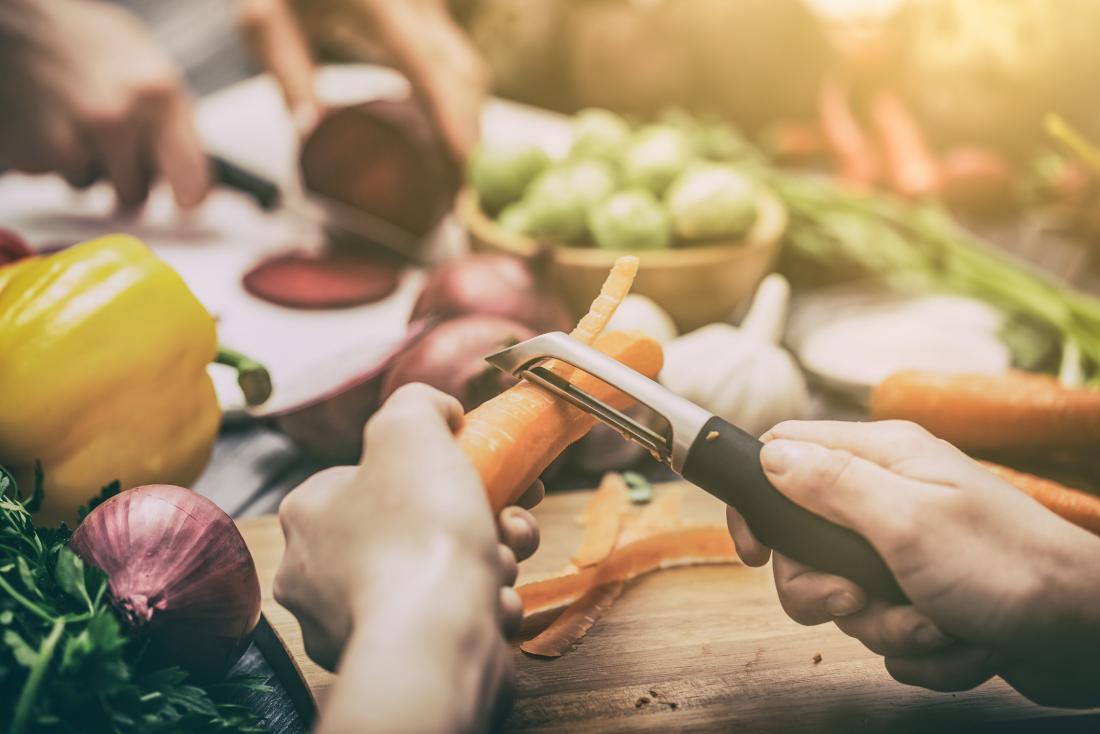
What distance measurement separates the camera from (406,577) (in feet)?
1.76

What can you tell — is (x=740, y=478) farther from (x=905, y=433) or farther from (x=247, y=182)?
(x=247, y=182)

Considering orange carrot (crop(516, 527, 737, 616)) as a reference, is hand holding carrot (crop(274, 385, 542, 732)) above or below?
above

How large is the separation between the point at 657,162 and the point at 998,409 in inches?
25.2

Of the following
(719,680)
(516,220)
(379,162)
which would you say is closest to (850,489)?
(719,680)

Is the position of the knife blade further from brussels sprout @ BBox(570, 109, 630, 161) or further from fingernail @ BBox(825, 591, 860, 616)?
fingernail @ BBox(825, 591, 860, 616)

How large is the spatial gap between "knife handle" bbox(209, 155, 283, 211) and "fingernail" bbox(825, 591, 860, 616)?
1.31 m

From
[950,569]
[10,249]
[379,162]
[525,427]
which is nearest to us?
[950,569]

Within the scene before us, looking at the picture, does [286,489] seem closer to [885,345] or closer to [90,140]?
[90,140]

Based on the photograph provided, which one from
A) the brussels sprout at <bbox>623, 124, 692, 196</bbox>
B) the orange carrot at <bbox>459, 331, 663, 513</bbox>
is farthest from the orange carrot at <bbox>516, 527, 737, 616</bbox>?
the brussels sprout at <bbox>623, 124, 692, 196</bbox>

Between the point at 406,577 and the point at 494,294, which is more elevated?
the point at 406,577

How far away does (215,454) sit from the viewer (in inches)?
45.1

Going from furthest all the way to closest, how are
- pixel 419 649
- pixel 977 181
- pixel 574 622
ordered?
pixel 977 181, pixel 574 622, pixel 419 649

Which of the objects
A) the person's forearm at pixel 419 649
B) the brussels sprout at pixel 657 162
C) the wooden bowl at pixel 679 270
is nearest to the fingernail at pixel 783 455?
the person's forearm at pixel 419 649

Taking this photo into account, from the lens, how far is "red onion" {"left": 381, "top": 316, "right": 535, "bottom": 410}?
1.00m
